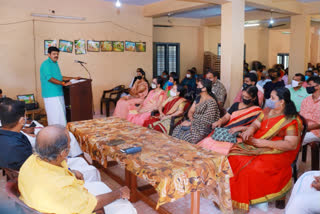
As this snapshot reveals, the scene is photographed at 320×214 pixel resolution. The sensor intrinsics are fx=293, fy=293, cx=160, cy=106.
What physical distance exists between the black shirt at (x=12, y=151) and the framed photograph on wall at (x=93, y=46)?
226 inches

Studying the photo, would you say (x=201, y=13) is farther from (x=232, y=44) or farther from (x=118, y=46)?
(x=232, y=44)

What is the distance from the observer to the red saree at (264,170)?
9.54ft

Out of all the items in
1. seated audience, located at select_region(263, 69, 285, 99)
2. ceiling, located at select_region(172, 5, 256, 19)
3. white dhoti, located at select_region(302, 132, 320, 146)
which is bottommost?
white dhoti, located at select_region(302, 132, 320, 146)

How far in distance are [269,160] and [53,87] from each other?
3.72 metres

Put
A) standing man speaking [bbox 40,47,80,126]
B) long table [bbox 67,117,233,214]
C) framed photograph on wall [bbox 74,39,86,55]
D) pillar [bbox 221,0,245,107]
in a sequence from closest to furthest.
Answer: long table [bbox 67,117,233,214] → standing man speaking [bbox 40,47,80,126] → pillar [bbox 221,0,245,107] → framed photograph on wall [bbox 74,39,86,55]

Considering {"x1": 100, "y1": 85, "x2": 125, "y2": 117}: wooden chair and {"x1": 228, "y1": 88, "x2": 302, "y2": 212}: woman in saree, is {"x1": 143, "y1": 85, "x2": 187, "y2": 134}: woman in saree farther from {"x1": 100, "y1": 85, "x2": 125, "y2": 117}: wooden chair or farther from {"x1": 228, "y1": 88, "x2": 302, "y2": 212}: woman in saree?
{"x1": 100, "y1": 85, "x2": 125, "y2": 117}: wooden chair

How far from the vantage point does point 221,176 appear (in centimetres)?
248

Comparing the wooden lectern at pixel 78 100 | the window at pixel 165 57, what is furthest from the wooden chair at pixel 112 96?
the window at pixel 165 57

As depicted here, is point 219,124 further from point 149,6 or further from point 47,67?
point 149,6

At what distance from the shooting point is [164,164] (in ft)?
7.64

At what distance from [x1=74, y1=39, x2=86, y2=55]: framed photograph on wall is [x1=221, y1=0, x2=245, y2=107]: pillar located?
364cm

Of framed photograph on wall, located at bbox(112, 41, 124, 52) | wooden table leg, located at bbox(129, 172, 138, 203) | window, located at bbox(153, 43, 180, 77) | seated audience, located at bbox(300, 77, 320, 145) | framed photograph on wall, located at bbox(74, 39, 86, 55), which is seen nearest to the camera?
wooden table leg, located at bbox(129, 172, 138, 203)

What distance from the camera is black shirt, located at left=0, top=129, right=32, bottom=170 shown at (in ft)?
7.23

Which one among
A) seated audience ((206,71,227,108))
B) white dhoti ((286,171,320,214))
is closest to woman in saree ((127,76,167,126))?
seated audience ((206,71,227,108))
